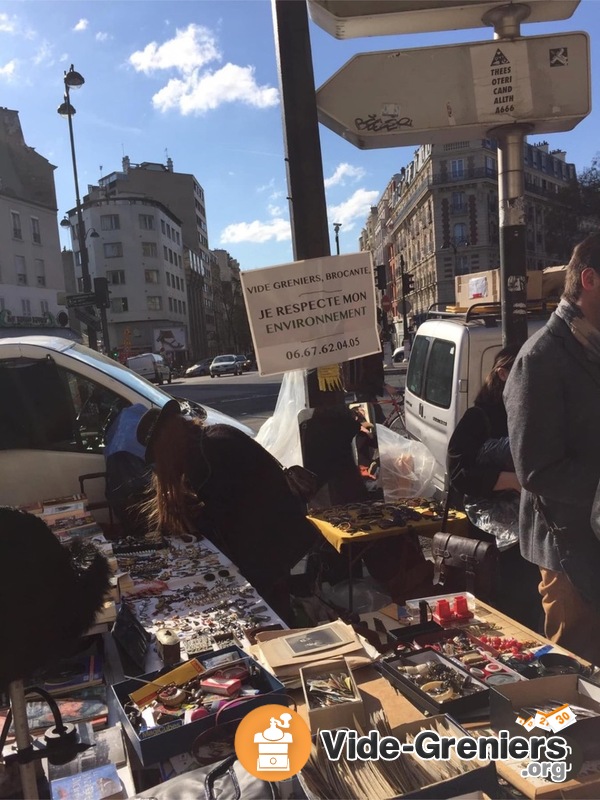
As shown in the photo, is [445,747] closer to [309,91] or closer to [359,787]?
[359,787]

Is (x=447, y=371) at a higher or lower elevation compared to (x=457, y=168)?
lower

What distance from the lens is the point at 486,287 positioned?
6820 millimetres

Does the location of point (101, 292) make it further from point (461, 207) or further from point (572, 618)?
point (461, 207)

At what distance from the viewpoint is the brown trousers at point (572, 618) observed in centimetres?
241

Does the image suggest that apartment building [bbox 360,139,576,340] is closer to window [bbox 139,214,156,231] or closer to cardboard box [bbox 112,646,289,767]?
window [bbox 139,214,156,231]

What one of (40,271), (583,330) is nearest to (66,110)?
(583,330)

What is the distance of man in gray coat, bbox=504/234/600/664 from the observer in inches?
88.0

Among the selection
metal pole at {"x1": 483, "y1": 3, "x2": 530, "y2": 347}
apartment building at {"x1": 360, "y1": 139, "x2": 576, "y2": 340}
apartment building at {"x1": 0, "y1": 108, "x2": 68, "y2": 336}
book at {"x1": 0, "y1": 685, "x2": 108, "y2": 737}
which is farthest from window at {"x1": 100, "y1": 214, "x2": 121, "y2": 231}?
book at {"x1": 0, "y1": 685, "x2": 108, "y2": 737}

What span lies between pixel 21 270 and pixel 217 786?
45.3m

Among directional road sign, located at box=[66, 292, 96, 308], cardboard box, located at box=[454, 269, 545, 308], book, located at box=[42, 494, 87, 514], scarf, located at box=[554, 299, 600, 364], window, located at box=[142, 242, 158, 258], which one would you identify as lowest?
book, located at box=[42, 494, 87, 514]

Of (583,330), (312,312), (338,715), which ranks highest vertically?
(312,312)

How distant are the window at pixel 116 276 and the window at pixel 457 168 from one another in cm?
3937

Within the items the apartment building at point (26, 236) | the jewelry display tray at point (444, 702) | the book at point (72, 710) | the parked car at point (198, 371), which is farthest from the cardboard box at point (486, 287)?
the parked car at point (198, 371)

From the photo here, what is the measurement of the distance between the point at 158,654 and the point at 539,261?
6797cm
